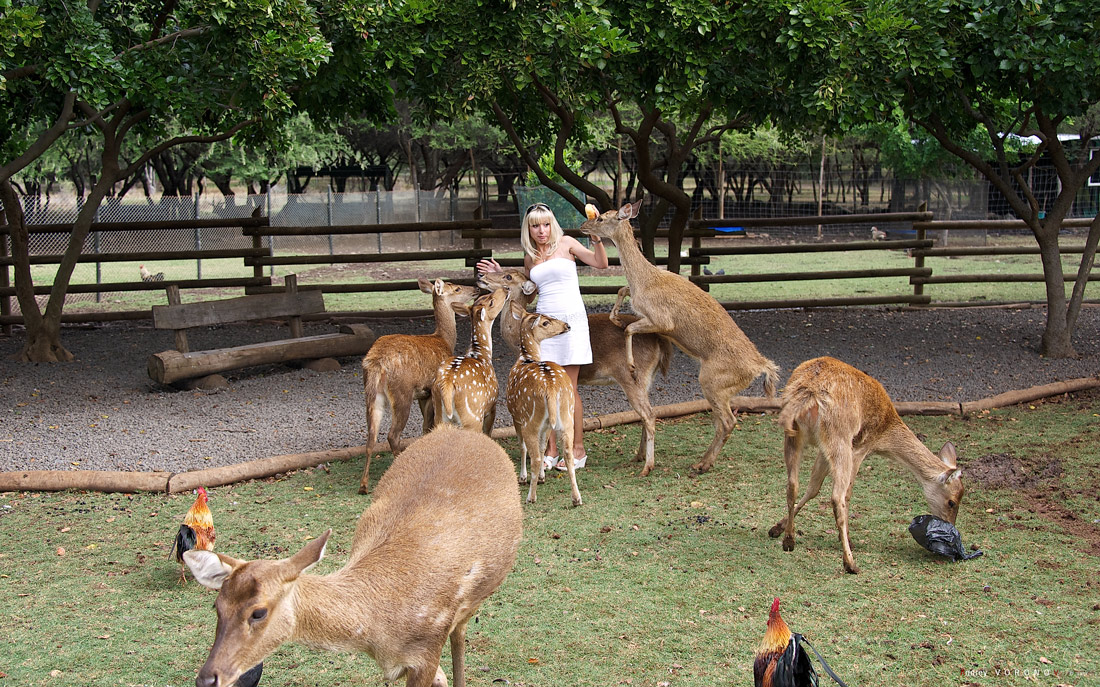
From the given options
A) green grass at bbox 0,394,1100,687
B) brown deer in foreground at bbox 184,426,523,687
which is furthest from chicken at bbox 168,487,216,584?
brown deer in foreground at bbox 184,426,523,687

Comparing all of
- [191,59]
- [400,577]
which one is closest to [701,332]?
[400,577]

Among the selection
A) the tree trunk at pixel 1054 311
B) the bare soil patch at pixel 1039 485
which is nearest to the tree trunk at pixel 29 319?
the bare soil patch at pixel 1039 485

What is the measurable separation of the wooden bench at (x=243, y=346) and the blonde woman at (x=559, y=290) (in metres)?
3.81

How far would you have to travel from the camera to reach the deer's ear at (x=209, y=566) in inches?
108

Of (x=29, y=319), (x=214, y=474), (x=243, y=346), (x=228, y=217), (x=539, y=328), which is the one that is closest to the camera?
(x=214, y=474)

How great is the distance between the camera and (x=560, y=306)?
7.08 metres

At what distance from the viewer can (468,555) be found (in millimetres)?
3387

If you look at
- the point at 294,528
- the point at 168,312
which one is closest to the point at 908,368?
the point at 294,528

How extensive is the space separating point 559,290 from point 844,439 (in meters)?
2.57

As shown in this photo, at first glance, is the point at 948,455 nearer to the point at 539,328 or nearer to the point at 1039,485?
the point at 1039,485

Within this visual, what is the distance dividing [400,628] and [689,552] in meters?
2.72

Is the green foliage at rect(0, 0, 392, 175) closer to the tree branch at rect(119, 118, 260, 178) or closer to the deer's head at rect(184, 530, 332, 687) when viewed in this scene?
the tree branch at rect(119, 118, 260, 178)

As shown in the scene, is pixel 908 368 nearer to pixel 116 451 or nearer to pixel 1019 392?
pixel 1019 392

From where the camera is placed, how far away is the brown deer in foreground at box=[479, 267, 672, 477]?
7.28 meters
